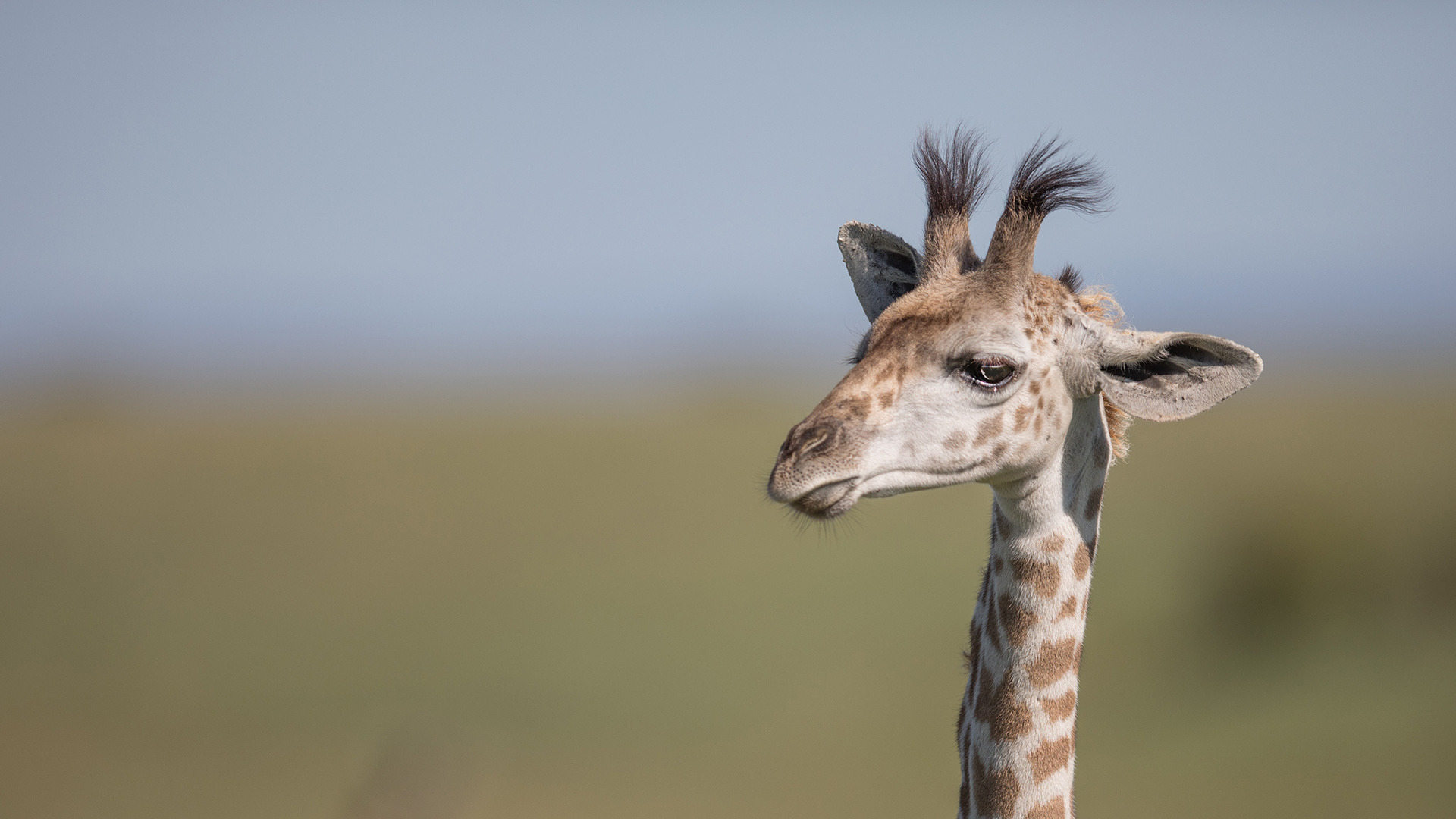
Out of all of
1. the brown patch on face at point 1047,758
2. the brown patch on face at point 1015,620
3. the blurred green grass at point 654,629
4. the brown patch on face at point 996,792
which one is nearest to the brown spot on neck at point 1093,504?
the brown patch on face at point 1015,620

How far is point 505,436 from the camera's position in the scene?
53.0m

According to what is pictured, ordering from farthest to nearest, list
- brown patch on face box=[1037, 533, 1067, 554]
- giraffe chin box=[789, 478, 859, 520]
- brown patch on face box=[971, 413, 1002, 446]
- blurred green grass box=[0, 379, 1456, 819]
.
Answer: blurred green grass box=[0, 379, 1456, 819] < brown patch on face box=[1037, 533, 1067, 554] < brown patch on face box=[971, 413, 1002, 446] < giraffe chin box=[789, 478, 859, 520]

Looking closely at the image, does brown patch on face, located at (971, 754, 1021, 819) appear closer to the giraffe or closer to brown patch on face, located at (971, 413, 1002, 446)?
the giraffe

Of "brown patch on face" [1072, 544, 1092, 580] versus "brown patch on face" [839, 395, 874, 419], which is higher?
"brown patch on face" [839, 395, 874, 419]

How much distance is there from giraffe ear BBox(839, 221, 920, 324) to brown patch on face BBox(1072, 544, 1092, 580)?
177 centimetres

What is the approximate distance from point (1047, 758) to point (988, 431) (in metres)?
1.57

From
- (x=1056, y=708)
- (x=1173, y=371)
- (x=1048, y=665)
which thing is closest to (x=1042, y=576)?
(x=1048, y=665)

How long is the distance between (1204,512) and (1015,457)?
3937 centimetres

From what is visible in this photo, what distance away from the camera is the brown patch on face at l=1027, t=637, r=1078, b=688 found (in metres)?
5.18

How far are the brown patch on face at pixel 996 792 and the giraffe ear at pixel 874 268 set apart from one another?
101 inches

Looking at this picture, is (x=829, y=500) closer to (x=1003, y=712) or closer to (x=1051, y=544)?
(x=1051, y=544)

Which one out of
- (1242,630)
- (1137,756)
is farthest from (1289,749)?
(1242,630)

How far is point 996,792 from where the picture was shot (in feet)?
16.9

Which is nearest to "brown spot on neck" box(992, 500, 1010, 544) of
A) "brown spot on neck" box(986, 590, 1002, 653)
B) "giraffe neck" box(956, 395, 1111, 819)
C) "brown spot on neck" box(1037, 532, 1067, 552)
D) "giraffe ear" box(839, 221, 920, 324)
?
"giraffe neck" box(956, 395, 1111, 819)
